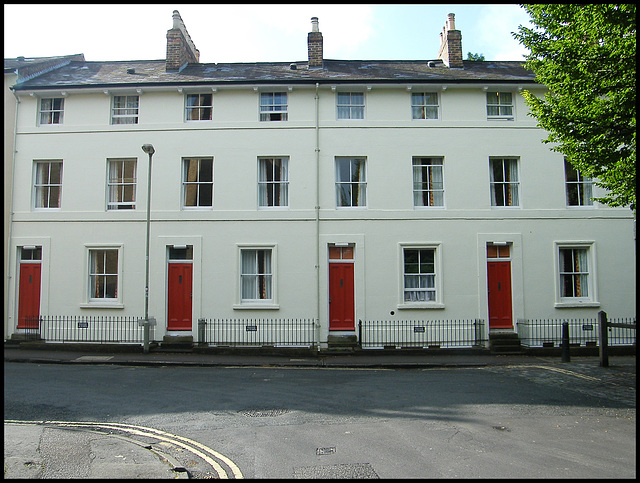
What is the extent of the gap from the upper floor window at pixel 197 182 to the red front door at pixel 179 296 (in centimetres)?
232

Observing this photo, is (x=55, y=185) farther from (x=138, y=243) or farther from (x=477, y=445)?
(x=477, y=445)

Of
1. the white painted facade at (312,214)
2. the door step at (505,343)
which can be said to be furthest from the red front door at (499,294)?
the door step at (505,343)

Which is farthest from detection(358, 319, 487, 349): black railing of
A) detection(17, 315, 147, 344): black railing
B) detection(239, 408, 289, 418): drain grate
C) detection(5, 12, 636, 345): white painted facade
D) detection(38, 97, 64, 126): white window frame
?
detection(38, 97, 64, 126): white window frame

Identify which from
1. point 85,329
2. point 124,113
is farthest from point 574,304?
point 124,113

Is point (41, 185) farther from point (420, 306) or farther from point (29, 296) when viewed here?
point (420, 306)

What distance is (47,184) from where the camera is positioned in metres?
18.0

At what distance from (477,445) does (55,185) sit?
17117 mm

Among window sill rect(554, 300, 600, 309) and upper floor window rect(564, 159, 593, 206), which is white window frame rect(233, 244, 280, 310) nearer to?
window sill rect(554, 300, 600, 309)

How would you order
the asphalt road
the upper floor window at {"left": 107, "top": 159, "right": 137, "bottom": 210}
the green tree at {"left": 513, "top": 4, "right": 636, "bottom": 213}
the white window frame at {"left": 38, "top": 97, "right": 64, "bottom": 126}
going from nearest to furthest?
the asphalt road, the green tree at {"left": 513, "top": 4, "right": 636, "bottom": 213}, the upper floor window at {"left": 107, "top": 159, "right": 137, "bottom": 210}, the white window frame at {"left": 38, "top": 97, "right": 64, "bottom": 126}

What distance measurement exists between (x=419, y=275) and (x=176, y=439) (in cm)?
1186

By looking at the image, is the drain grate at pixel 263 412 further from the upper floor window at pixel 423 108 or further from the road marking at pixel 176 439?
the upper floor window at pixel 423 108

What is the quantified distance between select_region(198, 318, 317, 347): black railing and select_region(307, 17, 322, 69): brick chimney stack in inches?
401

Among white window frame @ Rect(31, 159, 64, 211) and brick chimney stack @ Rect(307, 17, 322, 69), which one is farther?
brick chimney stack @ Rect(307, 17, 322, 69)

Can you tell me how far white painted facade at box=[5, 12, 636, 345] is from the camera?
56.2 ft
